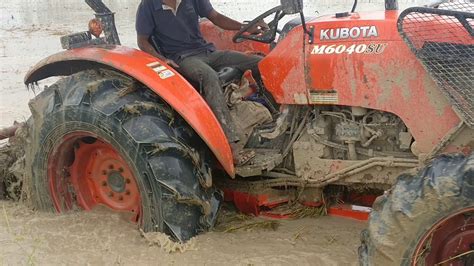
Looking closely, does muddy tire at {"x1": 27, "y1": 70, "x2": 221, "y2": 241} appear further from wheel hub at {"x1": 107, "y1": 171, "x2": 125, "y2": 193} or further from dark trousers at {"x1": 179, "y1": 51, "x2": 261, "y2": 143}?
dark trousers at {"x1": 179, "y1": 51, "x2": 261, "y2": 143}

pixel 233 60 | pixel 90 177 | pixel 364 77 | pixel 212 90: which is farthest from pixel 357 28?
pixel 90 177

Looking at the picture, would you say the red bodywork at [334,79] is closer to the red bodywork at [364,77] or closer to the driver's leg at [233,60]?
the red bodywork at [364,77]

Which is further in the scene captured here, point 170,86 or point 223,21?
point 223,21

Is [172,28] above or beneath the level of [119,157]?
above

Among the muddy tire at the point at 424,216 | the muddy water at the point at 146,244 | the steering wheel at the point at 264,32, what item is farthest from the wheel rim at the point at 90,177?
the muddy tire at the point at 424,216

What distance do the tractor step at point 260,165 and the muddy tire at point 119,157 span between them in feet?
0.77

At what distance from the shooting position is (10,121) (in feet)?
25.0

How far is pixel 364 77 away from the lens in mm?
A: 3695

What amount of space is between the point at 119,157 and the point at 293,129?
1152 mm

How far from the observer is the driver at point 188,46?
4211mm

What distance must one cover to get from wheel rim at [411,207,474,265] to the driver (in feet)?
4.54

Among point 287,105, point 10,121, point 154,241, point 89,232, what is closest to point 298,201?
point 287,105

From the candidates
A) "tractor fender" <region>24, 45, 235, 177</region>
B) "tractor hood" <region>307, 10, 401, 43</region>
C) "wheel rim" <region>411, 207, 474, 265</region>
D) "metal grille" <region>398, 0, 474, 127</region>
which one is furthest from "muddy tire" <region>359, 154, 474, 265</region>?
"tractor fender" <region>24, 45, 235, 177</region>

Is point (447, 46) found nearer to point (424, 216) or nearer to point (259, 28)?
Answer: point (424, 216)
